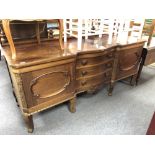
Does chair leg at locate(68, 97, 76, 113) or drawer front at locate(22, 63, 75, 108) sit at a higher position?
drawer front at locate(22, 63, 75, 108)

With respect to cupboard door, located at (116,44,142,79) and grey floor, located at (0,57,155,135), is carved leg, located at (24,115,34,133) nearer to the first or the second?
grey floor, located at (0,57,155,135)

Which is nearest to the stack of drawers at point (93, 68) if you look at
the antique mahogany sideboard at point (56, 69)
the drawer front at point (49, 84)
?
the antique mahogany sideboard at point (56, 69)

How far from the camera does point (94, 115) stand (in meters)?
1.73

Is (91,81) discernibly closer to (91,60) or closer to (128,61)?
(91,60)

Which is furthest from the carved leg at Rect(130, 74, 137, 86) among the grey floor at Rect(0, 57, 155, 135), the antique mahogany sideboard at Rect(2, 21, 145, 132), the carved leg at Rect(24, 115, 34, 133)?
the carved leg at Rect(24, 115, 34, 133)

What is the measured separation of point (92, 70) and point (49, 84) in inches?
20.4

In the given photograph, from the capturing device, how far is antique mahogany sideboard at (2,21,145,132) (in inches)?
46.4

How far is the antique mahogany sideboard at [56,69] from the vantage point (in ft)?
3.87

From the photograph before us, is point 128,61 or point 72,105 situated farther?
point 128,61

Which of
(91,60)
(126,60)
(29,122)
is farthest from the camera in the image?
(126,60)

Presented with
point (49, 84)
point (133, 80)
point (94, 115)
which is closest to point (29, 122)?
point (49, 84)

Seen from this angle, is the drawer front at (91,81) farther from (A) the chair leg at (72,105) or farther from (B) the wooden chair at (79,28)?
(B) the wooden chair at (79,28)
